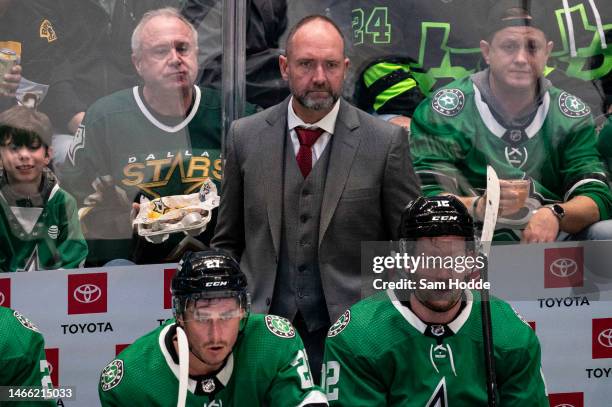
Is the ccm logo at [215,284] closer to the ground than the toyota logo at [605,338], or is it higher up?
higher up

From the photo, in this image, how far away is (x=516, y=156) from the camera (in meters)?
5.18

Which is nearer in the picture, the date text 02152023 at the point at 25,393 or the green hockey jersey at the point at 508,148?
the date text 02152023 at the point at 25,393

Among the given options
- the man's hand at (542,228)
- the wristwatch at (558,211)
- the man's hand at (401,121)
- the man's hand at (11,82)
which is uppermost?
the man's hand at (11,82)

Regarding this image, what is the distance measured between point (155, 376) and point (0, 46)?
A: 1.78 meters

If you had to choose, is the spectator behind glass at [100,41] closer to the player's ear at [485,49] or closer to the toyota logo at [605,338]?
the player's ear at [485,49]

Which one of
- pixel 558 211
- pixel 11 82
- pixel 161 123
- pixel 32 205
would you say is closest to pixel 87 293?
pixel 32 205

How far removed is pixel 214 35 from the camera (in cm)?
516

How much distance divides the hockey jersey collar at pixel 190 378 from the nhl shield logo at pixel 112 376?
0.14 metres

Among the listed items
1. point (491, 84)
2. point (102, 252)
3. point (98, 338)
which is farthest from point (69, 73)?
point (491, 84)

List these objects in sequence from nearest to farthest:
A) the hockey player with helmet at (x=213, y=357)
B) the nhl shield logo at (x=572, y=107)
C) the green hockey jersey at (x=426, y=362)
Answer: the hockey player with helmet at (x=213, y=357), the green hockey jersey at (x=426, y=362), the nhl shield logo at (x=572, y=107)

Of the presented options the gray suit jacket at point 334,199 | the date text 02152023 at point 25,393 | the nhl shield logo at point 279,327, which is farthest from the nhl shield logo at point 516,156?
the date text 02152023 at point 25,393

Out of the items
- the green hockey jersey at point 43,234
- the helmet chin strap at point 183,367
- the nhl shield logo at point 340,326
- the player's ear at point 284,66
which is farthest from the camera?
the green hockey jersey at point 43,234

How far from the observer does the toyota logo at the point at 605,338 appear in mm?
5152

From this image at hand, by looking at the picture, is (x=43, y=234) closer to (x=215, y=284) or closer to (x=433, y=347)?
(x=215, y=284)
